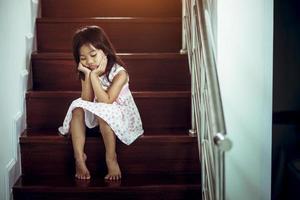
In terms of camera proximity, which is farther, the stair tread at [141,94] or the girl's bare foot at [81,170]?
the stair tread at [141,94]

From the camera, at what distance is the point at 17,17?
3.20 metres

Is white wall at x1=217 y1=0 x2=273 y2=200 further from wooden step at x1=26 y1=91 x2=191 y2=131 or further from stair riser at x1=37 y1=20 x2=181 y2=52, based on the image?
stair riser at x1=37 y1=20 x2=181 y2=52

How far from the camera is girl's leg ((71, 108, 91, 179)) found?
2865mm

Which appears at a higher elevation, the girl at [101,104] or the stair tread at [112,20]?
the stair tread at [112,20]

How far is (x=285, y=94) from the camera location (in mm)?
3404

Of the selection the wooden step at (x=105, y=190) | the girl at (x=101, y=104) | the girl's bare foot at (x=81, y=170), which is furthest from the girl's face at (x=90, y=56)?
the wooden step at (x=105, y=190)

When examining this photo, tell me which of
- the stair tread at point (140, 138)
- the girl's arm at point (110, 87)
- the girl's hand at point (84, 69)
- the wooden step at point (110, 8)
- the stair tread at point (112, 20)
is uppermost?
the wooden step at point (110, 8)

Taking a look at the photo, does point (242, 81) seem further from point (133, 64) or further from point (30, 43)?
point (30, 43)

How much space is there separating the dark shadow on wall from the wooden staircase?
0.57 metres

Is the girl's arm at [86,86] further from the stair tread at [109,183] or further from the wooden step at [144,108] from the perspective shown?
the stair tread at [109,183]

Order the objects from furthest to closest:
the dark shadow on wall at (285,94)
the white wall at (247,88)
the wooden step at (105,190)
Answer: the dark shadow on wall at (285,94) < the wooden step at (105,190) < the white wall at (247,88)

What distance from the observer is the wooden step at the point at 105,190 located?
9.00 feet

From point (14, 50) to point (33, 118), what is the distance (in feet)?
1.33

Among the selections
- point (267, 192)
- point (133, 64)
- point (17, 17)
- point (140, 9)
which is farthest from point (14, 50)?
point (267, 192)
